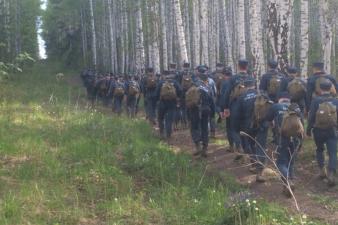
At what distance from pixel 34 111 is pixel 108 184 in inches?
323

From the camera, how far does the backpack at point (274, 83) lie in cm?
1102

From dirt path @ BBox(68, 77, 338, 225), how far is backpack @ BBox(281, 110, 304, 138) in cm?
98

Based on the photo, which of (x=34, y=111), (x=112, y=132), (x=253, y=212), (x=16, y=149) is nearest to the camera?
(x=253, y=212)

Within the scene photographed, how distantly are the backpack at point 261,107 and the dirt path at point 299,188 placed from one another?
97 cm

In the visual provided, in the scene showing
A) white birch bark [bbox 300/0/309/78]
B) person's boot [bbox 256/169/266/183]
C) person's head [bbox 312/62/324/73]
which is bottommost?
person's boot [bbox 256/169/266/183]

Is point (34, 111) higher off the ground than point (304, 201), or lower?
higher

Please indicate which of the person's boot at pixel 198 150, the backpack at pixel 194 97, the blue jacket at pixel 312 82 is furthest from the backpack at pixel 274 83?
the person's boot at pixel 198 150

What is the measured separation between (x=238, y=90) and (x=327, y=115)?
2073 millimetres

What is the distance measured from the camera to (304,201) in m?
7.57

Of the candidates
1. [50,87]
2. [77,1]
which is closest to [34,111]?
[50,87]

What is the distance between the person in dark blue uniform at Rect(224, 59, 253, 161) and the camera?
9648 mm

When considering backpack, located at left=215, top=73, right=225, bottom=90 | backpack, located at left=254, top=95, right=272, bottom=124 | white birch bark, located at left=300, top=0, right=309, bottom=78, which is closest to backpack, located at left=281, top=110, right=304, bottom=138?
backpack, located at left=254, top=95, right=272, bottom=124

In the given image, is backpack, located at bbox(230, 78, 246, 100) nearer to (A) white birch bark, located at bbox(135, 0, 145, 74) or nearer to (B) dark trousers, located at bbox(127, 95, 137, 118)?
(B) dark trousers, located at bbox(127, 95, 137, 118)

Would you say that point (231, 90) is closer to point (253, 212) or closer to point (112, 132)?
point (112, 132)
